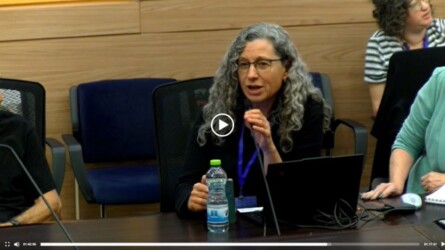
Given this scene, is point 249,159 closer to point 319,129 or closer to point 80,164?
point 319,129

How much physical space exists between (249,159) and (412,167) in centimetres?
68

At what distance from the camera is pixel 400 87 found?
3697 millimetres

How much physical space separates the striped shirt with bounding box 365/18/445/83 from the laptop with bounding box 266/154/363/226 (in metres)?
2.14

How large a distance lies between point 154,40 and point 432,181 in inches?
84.9

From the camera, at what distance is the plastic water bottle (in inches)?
96.5

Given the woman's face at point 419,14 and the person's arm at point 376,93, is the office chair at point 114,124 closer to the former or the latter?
the person's arm at point 376,93

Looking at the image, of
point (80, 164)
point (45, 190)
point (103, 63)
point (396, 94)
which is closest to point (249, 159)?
point (45, 190)

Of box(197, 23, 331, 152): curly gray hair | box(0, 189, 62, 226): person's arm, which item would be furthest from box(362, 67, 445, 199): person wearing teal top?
box(0, 189, 62, 226): person's arm

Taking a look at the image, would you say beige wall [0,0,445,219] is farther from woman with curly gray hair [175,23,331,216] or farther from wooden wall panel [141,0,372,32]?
woman with curly gray hair [175,23,331,216]

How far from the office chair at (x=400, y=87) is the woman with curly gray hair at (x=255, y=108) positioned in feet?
2.42

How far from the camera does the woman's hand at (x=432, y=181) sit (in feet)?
9.43

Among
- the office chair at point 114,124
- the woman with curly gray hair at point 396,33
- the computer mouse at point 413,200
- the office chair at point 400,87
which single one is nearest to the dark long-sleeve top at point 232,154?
the computer mouse at point 413,200

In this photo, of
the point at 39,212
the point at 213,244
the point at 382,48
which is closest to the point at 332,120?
the point at 382,48
